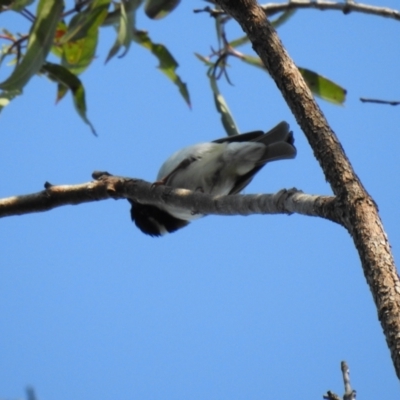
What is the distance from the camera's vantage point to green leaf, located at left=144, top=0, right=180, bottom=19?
13.4 ft

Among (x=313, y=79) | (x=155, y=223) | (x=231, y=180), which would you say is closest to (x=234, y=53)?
(x=313, y=79)

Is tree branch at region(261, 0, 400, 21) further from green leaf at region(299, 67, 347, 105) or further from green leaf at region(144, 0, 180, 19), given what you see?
green leaf at region(144, 0, 180, 19)

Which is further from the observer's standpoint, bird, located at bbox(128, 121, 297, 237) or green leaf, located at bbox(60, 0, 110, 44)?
bird, located at bbox(128, 121, 297, 237)

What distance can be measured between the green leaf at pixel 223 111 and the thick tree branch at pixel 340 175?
1964mm

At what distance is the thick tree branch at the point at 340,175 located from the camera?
1456 millimetres

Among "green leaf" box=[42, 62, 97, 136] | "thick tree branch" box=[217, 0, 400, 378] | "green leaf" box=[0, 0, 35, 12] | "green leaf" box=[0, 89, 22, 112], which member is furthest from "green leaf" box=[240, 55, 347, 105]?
"thick tree branch" box=[217, 0, 400, 378]

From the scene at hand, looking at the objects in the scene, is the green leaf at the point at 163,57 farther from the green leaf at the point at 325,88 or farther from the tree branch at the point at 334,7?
the green leaf at the point at 325,88

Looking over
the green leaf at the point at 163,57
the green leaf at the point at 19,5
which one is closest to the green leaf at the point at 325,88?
the green leaf at the point at 163,57

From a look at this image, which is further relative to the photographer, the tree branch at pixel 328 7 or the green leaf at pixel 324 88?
the green leaf at pixel 324 88

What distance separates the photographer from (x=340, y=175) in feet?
5.90

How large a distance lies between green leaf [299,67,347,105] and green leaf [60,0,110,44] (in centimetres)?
120

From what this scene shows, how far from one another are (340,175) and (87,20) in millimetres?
2451

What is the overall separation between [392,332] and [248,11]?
51.4 inches

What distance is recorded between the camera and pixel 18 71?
10.9 ft
